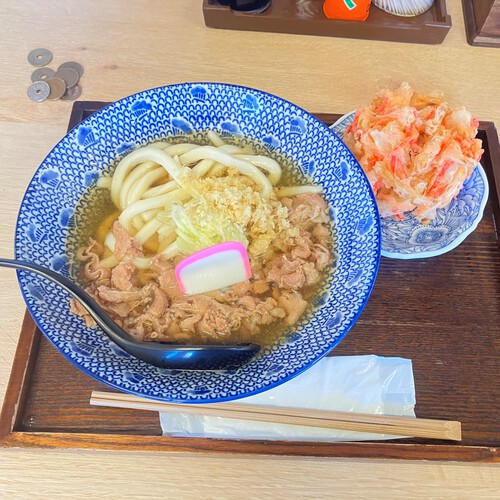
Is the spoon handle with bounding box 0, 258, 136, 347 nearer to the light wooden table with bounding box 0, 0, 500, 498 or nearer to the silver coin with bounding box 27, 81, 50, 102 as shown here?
the light wooden table with bounding box 0, 0, 500, 498

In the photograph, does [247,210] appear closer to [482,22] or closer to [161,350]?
[161,350]

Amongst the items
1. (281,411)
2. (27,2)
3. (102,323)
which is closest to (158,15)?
(27,2)

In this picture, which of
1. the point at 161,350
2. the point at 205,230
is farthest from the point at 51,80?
the point at 161,350

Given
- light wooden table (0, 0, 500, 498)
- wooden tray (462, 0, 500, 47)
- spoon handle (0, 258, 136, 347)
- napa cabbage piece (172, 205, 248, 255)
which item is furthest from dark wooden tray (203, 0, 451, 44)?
spoon handle (0, 258, 136, 347)

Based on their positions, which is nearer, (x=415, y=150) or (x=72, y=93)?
(x=415, y=150)

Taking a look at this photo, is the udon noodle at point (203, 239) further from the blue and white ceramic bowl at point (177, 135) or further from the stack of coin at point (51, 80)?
the stack of coin at point (51, 80)
